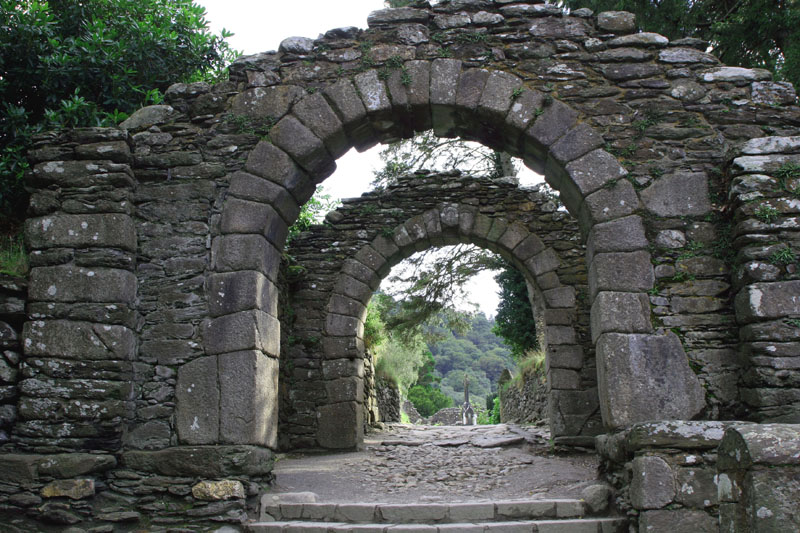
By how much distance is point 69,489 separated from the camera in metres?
4.07

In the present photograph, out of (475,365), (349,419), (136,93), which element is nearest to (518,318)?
(349,419)

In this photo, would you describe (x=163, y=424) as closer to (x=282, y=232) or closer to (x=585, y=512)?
(x=282, y=232)

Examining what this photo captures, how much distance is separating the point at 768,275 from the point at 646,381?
1.08 metres

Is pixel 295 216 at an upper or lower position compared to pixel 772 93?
lower

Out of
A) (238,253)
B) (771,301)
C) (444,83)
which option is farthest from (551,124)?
(238,253)

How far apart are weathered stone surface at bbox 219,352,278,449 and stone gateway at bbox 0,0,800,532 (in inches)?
0.8

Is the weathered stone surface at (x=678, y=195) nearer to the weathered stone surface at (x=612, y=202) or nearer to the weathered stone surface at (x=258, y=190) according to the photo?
the weathered stone surface at (x=612, y=202)

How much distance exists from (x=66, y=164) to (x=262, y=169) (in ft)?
4.97

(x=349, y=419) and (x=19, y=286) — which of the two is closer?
(x=19, y=286)

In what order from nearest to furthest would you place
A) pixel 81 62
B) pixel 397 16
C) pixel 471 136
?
pixel 397 16
pixel 471 136
pixel 81 62

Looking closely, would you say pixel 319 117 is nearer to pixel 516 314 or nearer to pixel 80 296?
pixel 80 296

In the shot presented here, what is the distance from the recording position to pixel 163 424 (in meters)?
4.40

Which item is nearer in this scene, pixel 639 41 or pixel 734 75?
pixel 734 75

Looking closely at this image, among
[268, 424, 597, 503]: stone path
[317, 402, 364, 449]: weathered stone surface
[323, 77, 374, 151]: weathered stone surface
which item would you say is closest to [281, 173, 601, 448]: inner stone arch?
[317, 402, 364, 449]: weathered stone surface
